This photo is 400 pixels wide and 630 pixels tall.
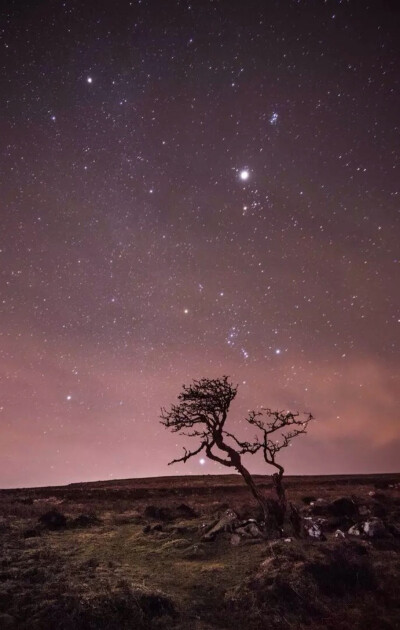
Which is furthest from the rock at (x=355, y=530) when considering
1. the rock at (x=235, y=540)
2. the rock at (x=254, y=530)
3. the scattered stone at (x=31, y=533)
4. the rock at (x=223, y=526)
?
the scattered stone at (x=31, y=533)

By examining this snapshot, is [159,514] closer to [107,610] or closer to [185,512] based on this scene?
[185,512]

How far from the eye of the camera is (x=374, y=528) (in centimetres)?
1884

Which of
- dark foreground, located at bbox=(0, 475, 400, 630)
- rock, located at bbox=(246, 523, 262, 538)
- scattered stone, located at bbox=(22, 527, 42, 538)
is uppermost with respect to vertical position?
scattered stone, located at bbox=(22, 527, 42, 538)

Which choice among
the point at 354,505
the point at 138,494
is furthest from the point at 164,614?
the point at 138,494

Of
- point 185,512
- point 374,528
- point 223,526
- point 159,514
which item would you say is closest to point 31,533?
point 159,514

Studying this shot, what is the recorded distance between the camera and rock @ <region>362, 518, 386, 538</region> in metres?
18.7

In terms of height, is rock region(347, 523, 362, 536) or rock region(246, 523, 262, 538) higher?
rock region(246, 523, 262, 538)

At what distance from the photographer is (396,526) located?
19.9 metres

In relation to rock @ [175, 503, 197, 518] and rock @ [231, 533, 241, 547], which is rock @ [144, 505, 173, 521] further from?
rock @ [231, 533, 241, 547]

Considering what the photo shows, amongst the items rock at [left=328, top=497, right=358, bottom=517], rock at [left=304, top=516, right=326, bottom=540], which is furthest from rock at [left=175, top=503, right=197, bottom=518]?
rock at [left=304, top=516, right=326, bottom=540]

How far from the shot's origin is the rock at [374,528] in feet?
61.2

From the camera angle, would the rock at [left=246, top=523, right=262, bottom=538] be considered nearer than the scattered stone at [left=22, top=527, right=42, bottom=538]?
Yes

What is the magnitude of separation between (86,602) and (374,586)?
9153 millimetres

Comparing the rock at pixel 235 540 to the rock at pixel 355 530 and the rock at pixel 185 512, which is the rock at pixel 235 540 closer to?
the rock at pixel 355 530
